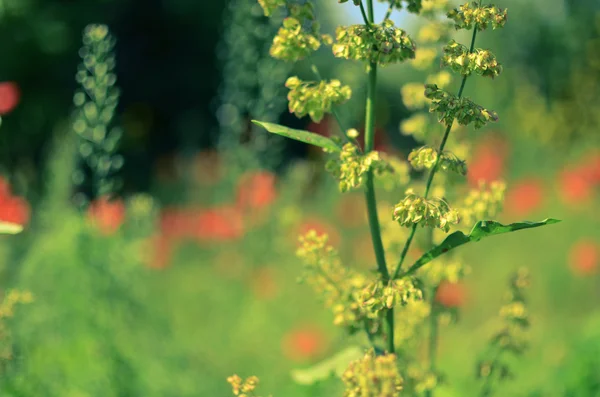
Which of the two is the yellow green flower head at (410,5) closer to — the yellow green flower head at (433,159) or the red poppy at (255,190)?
the yellow green flower head at (433,159)

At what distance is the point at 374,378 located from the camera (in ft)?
4.28

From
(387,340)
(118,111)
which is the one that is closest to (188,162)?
(118,111)

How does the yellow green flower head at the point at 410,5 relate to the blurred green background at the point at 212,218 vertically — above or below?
below

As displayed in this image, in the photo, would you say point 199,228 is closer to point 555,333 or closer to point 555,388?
point 555,333

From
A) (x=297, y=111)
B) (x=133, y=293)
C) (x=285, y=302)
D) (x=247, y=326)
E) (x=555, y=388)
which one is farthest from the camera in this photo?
(x=285, y=302)

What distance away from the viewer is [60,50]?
741 centimetres

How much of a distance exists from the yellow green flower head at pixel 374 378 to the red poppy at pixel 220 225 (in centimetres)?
343

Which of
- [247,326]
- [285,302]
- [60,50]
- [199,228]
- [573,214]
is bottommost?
[247,326]

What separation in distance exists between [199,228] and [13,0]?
106 inches

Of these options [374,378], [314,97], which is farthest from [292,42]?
[374,378]

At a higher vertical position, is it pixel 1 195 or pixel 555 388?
pixel 1 195

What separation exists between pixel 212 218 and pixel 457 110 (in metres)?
4.46

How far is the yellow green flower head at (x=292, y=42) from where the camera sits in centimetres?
153

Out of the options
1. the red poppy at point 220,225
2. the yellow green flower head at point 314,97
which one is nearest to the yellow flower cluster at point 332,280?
the yellow green flower head at point 314,97
